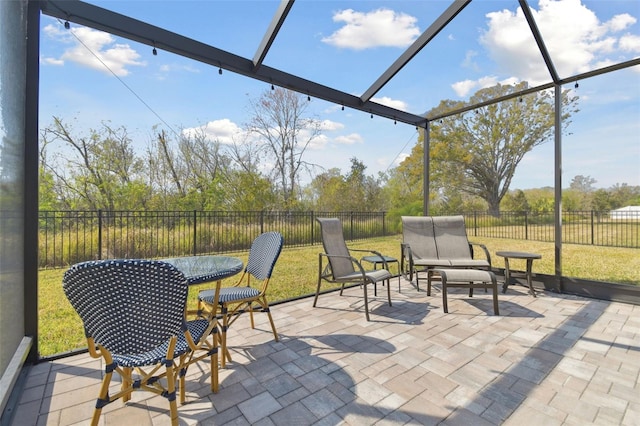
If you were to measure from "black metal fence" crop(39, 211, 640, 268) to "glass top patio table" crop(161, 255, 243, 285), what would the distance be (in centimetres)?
293

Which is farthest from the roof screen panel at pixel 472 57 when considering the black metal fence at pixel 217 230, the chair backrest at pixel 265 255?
the black metal fence at pixel 217 230

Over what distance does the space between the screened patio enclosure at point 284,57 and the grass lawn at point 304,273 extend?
803mm

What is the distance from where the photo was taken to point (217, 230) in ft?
21.3

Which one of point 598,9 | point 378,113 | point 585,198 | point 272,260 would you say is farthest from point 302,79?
point 585,198

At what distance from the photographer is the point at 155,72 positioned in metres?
6.50

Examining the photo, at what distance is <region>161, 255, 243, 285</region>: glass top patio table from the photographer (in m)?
1.91

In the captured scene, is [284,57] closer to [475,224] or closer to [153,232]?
[153,232]

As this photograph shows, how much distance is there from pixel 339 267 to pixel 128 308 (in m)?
2.49

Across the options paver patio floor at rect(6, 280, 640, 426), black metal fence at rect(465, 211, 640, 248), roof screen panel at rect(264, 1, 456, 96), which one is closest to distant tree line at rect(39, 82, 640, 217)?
black metal fence at rect(465, 211, 640, 248)

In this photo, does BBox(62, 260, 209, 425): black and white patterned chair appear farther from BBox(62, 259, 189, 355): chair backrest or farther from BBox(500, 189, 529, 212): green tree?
BBox(500, 189, 529, 212): green tree

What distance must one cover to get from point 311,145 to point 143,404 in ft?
33.7

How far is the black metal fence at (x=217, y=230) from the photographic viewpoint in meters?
5.35

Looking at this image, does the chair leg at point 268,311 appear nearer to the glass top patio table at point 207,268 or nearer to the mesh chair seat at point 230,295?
the mesh chair seat at point 230,295

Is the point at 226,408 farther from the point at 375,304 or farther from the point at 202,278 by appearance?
the point at 375,304
